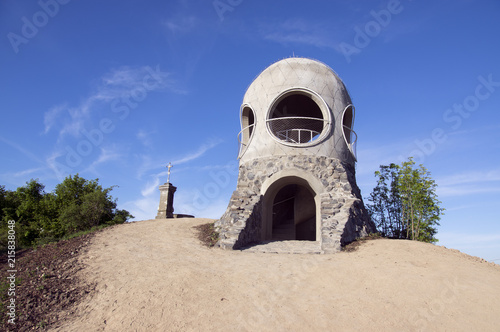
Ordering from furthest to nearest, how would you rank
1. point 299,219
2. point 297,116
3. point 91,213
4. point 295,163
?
point 297,116
point 299,219
point 91,213
point 295,163

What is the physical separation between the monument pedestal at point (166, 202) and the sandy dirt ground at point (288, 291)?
703 centimetres

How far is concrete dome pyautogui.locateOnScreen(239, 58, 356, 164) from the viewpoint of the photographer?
1380cm

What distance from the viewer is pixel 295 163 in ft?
43.7

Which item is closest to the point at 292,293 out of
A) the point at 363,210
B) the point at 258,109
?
the point at 363,210

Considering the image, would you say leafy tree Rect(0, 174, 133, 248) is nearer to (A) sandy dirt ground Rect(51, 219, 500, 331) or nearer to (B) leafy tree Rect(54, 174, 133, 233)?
(B) leafy tree Rect(54, 174, 133, 233)

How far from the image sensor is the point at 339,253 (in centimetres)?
976

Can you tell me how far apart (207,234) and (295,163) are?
453 centimetres

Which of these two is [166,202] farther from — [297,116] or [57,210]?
[297,116]

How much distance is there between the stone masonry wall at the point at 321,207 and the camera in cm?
1078

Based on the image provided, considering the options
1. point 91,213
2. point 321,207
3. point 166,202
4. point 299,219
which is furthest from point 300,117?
point 91,213

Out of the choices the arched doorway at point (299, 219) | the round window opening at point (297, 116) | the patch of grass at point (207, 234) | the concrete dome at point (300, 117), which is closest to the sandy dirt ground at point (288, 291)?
the patch of grass at point (207, 234)

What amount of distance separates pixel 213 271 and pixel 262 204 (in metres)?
5.62

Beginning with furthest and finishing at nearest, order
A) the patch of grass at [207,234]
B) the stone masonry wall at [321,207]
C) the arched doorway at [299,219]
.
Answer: the arched doorway at [299,219], the patch of grass at [207,234], the stone masonry wall at [321,207]

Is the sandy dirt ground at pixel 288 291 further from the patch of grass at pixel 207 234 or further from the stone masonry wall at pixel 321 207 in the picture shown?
the patch of grass at pixel 207 234
